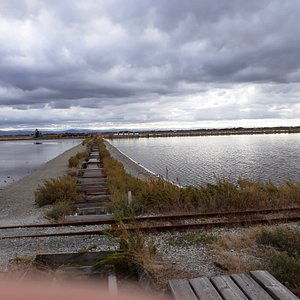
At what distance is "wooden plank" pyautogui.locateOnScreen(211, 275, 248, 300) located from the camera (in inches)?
160

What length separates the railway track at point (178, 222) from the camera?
9039 mm

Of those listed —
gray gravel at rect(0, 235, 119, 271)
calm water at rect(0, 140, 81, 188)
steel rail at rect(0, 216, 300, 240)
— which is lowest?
calm water at rect(0, 140, 81, 188)

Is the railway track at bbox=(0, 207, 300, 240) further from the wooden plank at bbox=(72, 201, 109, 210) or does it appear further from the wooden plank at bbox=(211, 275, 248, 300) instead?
the wooden plank at bbox=(211, 275, 248, 300)

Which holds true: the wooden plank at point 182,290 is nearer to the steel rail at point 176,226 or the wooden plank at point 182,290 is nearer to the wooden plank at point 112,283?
the wooden plank at point 112,283

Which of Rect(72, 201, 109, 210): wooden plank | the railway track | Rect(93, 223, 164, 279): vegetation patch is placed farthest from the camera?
Rect(72, 201, 109, 210): wooden plank

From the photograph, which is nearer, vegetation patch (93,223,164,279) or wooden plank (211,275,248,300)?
wooden plank (211,275,248,300)

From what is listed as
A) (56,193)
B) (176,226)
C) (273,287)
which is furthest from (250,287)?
(56,193)

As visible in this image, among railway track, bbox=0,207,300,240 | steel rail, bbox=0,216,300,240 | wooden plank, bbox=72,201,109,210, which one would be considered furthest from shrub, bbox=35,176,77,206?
steel rail, bbox=0,216,300,240

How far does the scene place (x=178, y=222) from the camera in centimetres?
995

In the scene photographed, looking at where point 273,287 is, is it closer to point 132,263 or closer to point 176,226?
point 132,263

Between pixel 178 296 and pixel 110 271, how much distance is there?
2158mm

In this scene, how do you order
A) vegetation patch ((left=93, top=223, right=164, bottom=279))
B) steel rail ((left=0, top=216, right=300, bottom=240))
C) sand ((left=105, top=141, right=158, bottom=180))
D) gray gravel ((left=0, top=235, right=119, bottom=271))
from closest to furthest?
vegetation patch ((left=93, top=223, right=164, bottom=279))
gray gravel ((left=0, top=235, right=119, bottom=271))
steel rail ((left=0, top=216, right=300, bottom=240))
sand ((left=105, top=141, right=158, bottom=180))

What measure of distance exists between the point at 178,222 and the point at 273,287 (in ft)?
18.9

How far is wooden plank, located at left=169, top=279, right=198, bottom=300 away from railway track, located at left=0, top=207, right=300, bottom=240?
13.6 feet
